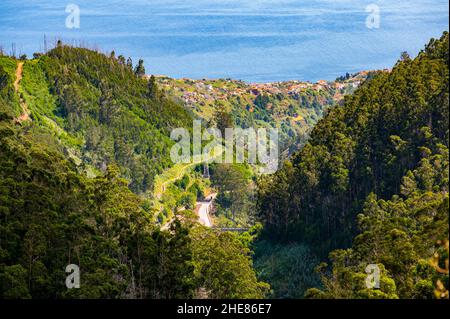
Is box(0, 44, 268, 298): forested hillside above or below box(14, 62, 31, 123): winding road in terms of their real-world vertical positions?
below

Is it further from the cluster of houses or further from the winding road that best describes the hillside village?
the winding road

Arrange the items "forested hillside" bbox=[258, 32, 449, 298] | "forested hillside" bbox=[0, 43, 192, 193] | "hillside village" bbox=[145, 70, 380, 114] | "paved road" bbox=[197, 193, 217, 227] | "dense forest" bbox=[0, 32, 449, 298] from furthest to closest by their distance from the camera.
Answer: "hillside village" bbox=[145, 70, 380, 114] < "forested hillside" bbox=[0, 43, 192, 193] < "paved road" bbox=[197, 193, 217, 227] < "forested hillside" bbox=[258, 32, 449, 298] < "dense forest" bbox=[0, 32, 449, 298]

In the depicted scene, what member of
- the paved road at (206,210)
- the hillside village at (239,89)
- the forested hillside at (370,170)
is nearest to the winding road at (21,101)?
the paved road at (206,210)

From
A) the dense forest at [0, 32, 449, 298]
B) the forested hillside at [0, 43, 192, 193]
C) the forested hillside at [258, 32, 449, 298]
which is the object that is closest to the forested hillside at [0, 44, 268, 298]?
the dense forest at [0, 32, 449, 298]

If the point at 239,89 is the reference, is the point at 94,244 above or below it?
below

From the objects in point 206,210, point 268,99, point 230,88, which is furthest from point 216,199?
point 230,88

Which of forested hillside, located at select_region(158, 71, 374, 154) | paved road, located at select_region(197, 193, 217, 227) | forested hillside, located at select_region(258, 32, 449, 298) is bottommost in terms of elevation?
paved road, located at select_region(197, 193, 217, 227)

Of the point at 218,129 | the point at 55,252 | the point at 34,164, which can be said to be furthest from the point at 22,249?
the point at 218,129

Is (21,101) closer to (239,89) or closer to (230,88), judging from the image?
(230,88)
